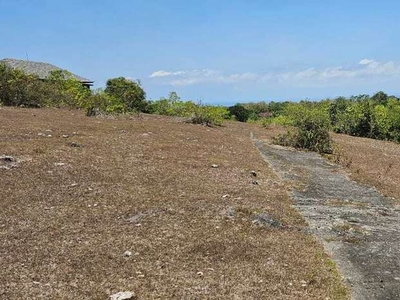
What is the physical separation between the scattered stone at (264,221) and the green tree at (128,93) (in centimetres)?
3898

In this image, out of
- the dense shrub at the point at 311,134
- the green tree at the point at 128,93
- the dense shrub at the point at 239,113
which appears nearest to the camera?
the dense shrub at the point at 311,134

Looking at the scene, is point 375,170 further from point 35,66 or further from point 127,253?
point 35,66

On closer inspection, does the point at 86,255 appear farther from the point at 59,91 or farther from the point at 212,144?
the point at 59,91

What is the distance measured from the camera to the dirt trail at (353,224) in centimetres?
828

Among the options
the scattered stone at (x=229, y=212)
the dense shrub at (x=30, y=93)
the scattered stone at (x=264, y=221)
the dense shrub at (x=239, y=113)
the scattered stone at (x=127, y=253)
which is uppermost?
the dense shrub at (x=30, y=93)

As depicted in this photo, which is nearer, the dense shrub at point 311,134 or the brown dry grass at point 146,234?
the brown dry grass at point 146,234

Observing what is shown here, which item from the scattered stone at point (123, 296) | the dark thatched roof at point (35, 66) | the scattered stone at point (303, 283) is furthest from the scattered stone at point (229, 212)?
the dark thatched roof at point (35, 66)

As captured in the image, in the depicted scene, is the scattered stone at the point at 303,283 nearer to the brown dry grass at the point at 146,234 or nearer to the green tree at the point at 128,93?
the brown dry grass at the point at 146,234

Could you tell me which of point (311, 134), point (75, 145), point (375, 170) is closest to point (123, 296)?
point (75, 145)

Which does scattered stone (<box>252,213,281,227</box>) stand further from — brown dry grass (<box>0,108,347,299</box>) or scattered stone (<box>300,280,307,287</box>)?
scattered stone (<box>300,280,307,287</box>)

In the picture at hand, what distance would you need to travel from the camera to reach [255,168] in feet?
63.0

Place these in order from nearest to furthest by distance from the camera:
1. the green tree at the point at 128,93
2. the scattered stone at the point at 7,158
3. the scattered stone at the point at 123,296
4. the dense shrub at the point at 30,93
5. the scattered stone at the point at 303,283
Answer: the scattered stone at the point at 123,296
the scattered stone at the point at 303,283
the scattered stone at the point at 7,158
the dense shrub at the point at 30,93
the green tree at the point at 128,93

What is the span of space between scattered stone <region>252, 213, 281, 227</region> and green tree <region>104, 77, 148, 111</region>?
38983 mm

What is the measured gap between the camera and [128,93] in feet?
174
